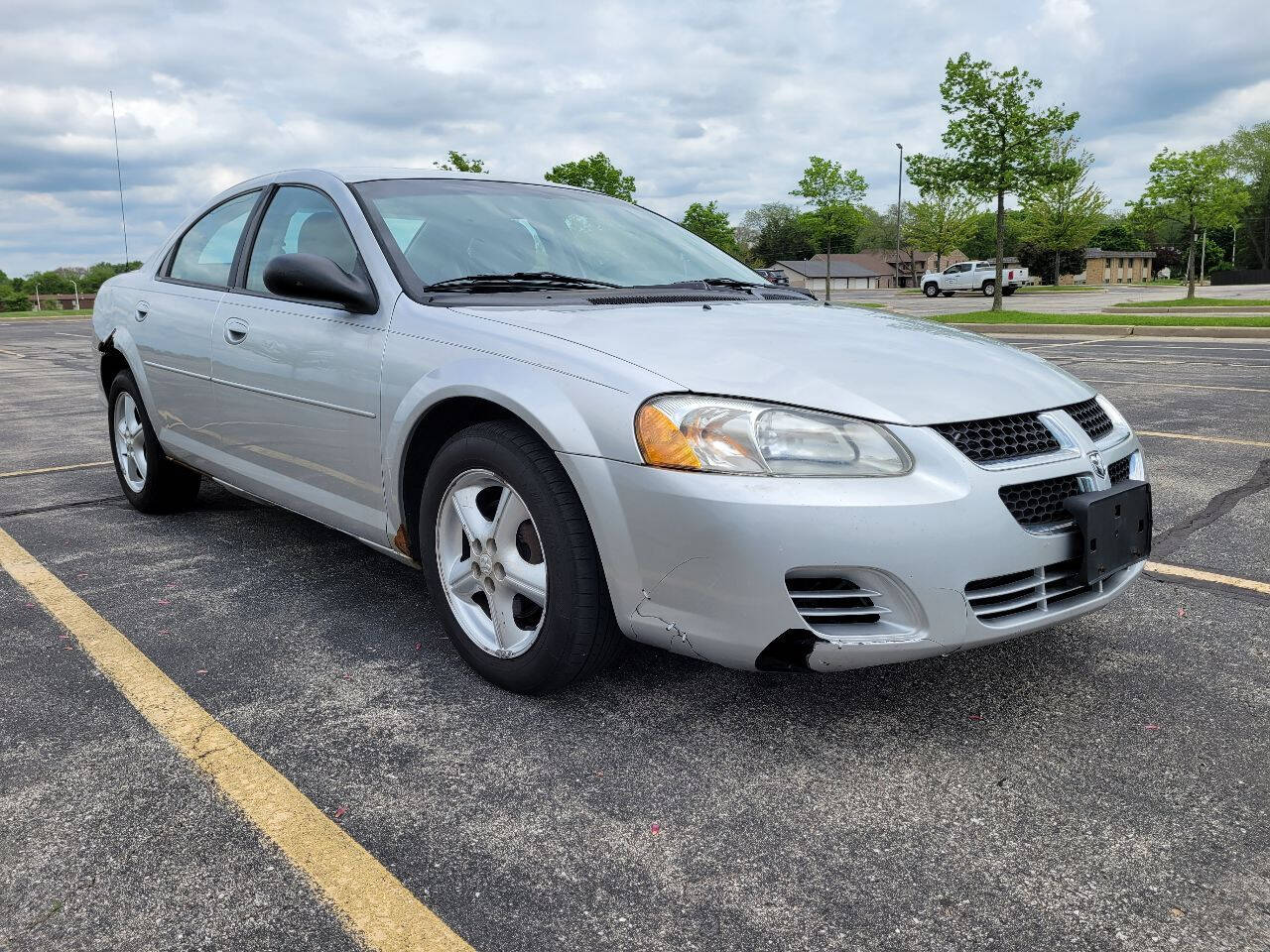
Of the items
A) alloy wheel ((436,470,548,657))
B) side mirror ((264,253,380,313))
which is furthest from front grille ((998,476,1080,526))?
side mirror ((264,253,380,313))

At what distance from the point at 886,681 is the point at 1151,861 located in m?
0.91

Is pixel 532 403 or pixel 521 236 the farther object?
pixel 521 236

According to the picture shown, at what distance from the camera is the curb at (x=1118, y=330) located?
16.4m

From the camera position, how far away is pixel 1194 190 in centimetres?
2764

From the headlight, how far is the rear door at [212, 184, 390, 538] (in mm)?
1102

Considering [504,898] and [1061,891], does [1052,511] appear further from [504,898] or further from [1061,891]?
[504,898]

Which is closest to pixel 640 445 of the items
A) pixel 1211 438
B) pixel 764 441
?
pixel 764 441

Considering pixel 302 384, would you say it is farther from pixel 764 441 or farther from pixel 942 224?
pixel 942 224

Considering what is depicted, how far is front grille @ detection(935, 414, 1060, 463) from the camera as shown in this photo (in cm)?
228

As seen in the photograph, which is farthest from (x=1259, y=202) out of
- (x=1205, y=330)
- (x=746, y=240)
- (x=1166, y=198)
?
(x=1205, y=330)

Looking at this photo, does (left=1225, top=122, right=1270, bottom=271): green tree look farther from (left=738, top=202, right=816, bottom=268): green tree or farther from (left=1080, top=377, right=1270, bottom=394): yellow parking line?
(left=1080, top=377, right=1270, bottom=394): yellow parking line

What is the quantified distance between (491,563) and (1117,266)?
372ft

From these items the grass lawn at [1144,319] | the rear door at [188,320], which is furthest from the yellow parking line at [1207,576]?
the grass lawn at [1144,319]

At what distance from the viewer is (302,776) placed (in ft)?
7.54
